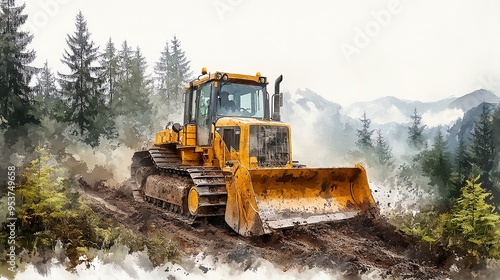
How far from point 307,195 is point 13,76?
41.4 feet

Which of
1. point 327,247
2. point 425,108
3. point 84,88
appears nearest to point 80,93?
point 84,88

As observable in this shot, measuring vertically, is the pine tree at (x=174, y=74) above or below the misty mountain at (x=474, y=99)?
above

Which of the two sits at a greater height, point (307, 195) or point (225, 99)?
point (225, 99)

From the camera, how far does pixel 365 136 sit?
23703 mm

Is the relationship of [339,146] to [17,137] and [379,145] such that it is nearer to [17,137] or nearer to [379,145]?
[379,145]

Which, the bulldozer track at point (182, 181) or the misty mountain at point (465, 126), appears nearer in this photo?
the bulldozer track at point (182, 181)

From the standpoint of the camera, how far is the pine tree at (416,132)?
20891 mm

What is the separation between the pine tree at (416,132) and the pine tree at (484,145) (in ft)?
18.3

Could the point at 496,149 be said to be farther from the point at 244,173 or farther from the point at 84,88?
the point at 84,88

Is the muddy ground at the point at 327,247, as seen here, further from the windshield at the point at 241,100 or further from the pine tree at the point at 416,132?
the pine tree at the point at 416,132

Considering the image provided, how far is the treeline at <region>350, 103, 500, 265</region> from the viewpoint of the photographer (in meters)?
6.94

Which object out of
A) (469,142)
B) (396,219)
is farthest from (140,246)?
(469,142)

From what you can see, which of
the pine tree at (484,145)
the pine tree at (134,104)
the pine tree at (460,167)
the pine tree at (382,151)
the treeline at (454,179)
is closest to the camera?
the treeline at (454,179)

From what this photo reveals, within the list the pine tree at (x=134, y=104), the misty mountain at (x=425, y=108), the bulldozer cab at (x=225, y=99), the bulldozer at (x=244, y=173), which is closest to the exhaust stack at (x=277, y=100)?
the bulldozer at (x=244, y=173)
